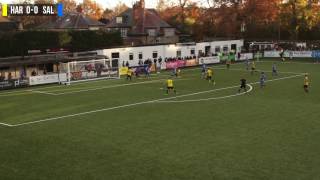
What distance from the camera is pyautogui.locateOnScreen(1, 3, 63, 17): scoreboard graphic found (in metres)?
53.5

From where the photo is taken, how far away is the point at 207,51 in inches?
3108

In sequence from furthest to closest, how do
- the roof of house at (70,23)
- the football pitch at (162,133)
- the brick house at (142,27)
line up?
the brick house at (142,27), the roof of house at (70,23), the football pitch at (162,133)

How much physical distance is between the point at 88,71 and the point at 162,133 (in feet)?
103

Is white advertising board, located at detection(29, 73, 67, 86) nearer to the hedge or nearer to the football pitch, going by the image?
the football pitch

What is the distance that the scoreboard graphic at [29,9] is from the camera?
53.5m

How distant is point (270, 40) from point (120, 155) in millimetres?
74119

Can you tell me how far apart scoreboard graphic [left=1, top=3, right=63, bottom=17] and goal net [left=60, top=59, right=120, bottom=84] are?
670 cm

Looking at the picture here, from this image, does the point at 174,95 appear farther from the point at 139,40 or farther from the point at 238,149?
the point at 139,40

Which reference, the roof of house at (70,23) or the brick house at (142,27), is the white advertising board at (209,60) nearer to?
the brick house at (142,27)

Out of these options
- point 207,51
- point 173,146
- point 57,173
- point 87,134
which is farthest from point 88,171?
point 207,51

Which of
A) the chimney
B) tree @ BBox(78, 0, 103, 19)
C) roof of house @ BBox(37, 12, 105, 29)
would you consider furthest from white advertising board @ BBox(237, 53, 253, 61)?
tree @ BBox(78, 0, 103, 19)

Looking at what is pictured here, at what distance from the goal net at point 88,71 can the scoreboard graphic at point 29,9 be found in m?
6.70

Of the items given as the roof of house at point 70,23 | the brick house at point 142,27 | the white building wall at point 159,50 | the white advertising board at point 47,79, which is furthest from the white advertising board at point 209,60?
the white advertising board at point 47,79

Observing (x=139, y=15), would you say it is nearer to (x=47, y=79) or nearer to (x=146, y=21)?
(x=146, y=21)
